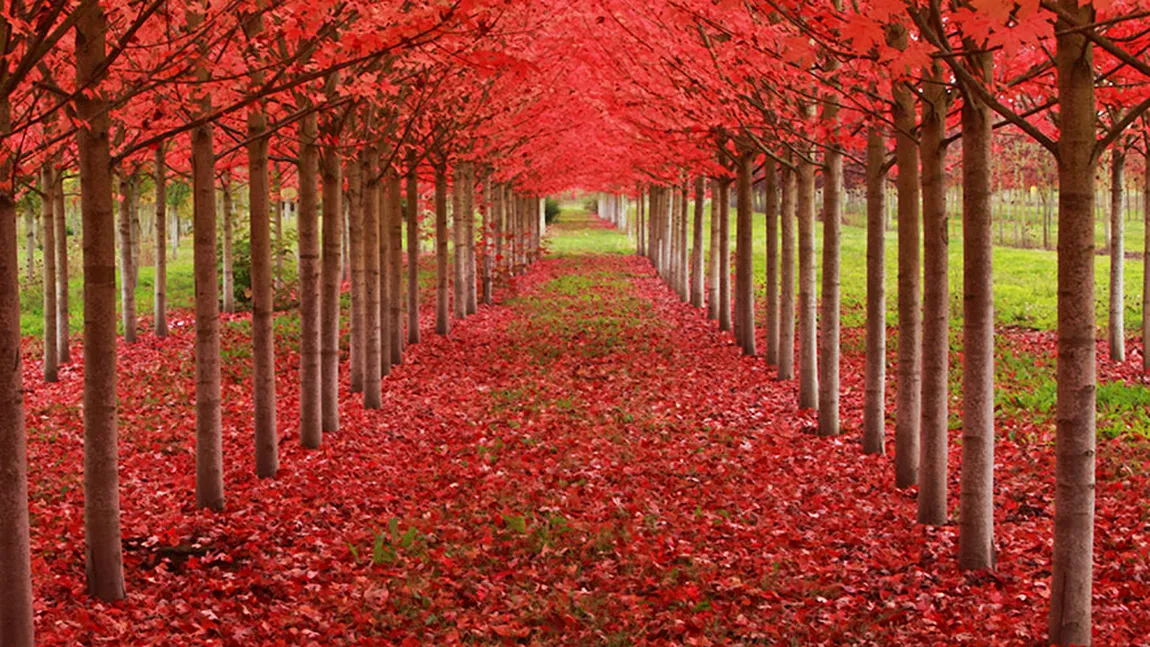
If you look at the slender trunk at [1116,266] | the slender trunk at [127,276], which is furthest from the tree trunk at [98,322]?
the slender trunk at [1116,266]

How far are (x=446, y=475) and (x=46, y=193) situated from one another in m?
8.35

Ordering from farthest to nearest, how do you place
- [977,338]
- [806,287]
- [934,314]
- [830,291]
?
[806,287], [830,291], [934,314], [977,338]

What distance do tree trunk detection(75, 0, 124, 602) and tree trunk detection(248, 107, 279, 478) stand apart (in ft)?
9.34

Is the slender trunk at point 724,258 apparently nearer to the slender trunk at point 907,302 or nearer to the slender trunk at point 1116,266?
the slender trunk at point 1116,266

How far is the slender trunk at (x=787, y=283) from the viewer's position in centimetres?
1337

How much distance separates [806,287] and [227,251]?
13399 millimetres

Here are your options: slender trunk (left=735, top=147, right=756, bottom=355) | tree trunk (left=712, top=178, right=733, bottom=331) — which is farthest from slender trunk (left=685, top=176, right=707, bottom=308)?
slender trunk (left=735, top=147, right=756, bottom=355)

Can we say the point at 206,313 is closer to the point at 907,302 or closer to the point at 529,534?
the point at 529,534

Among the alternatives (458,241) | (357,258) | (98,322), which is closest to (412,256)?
(458,241)

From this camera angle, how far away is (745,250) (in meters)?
15.7

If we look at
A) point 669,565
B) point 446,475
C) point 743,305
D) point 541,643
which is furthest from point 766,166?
point 541,643

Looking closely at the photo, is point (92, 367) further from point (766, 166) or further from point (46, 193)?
point (766, 166)

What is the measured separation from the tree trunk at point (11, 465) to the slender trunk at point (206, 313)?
280 cm

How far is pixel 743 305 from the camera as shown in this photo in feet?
55.2
